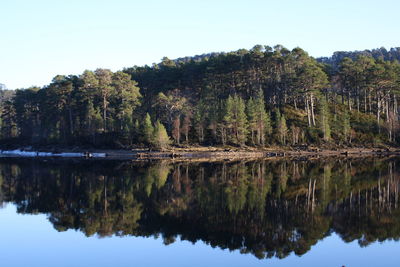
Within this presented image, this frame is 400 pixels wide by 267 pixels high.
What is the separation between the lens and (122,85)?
10656 centimetres

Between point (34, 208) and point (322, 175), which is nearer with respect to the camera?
point (34, 208)

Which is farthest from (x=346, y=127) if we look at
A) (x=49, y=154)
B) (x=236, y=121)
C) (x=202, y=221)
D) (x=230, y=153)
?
→ (x=202, y=221)

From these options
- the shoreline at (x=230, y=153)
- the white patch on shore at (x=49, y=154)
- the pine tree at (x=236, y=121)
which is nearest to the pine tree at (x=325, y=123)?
the shoreline at (x=230, y=153)

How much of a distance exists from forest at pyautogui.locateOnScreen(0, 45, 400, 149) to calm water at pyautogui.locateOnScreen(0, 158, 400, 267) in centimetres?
4201

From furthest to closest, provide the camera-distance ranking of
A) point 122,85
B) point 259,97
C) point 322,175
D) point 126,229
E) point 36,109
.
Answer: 1. point 36,109
2. point 122,85
3. point 259,97
4. point 322,175
5. point 126,229

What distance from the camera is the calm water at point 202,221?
21922mm

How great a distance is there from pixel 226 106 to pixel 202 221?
207 ft

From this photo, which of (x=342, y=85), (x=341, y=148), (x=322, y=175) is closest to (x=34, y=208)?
(x=322, y=175)

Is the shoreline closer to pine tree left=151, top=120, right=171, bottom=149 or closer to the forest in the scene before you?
pine tree left=151, top=120, right=171, bottom=149

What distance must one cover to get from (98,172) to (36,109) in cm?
7855

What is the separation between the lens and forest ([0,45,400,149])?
300ft

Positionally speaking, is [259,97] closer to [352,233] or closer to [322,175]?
[322,175]

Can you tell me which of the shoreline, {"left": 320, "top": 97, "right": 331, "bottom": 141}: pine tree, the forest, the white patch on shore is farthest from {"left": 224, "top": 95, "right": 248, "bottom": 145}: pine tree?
the white patch on shore

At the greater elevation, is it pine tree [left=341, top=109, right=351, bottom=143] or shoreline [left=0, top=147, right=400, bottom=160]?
pine tree [left=341, top=109, right=351, bottom=143]
